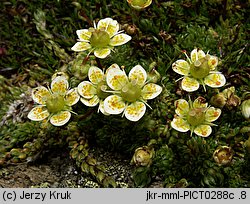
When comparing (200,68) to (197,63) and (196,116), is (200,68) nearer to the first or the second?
(197,63)

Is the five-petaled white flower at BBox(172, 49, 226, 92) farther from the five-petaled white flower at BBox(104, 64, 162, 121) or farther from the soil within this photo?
the soil

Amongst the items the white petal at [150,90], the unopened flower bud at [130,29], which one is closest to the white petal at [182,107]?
the white petal at [150,90]

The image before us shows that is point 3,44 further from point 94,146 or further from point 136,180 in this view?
point 136,180

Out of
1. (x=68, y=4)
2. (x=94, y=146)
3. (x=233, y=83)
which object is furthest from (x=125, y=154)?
(x=68, y=4)

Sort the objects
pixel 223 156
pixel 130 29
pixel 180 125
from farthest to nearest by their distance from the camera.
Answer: pixel 130 29, pixel 180 125, pixel 223 156

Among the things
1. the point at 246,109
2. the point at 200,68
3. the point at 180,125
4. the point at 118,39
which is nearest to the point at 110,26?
the point at 118,39

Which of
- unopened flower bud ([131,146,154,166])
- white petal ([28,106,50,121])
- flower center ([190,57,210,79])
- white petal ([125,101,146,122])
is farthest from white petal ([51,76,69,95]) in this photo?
flower center ([190,57,210,79])
